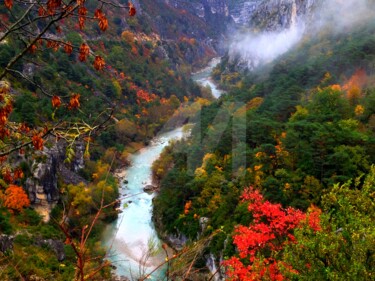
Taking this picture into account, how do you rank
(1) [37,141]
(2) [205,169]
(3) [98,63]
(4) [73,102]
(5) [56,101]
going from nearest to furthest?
(1) [37,141], (5) [56,101], (4) [73,102], (3) [98,63], (2) [205,169]

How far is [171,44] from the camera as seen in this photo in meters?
173

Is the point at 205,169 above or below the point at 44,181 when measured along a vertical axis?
below

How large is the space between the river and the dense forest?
70.3 inches

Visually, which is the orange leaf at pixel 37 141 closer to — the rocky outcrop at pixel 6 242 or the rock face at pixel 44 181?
the rocky outcrop at pixel 6 242

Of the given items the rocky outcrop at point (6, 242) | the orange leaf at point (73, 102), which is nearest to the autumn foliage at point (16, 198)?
the rocky outcrop at point (6, 242)

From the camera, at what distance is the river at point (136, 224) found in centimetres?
3878

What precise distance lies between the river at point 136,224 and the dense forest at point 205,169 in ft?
5.86

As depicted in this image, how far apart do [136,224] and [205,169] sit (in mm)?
11081

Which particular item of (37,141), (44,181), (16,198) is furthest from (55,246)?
(37,141)

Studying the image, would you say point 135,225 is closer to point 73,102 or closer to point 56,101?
point 73,102

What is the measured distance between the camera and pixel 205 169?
46781mm

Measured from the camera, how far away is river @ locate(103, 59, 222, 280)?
127ft

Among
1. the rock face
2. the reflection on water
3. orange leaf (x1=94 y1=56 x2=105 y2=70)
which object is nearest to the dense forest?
orange leaf (x1=94 y1=56 x2=105 y2=70)

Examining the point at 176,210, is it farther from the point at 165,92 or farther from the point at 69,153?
the point at 165,92
